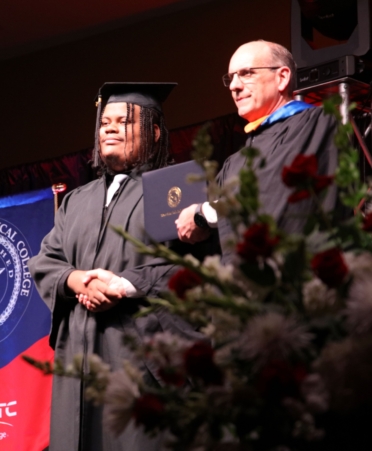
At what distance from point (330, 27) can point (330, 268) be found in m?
2.23

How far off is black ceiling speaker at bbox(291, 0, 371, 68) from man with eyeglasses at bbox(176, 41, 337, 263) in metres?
0.08

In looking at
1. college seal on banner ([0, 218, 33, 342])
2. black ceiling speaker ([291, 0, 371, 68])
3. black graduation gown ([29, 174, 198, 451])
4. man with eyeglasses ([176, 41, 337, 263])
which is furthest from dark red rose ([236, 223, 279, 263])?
college seal on banner ([0, 218, 33, 342])

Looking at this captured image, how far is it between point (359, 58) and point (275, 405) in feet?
6.77

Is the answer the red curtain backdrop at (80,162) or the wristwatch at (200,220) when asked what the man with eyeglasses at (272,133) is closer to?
the wristwatch at (200,220)

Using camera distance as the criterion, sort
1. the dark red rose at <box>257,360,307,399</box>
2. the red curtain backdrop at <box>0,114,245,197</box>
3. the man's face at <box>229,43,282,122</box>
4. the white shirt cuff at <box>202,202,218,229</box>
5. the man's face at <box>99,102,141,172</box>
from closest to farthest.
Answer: the dark red rose at <box>257,360,307,399</box> < the white shirt cuff at <box>202,202,218,229</box> < the man's face at <box>229,43,282,122</box> < the man's face at <box>99,102,141,172</box> < the red curtain backdrop at <box>0,114,245,197</box>

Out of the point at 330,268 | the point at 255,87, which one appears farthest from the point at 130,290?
the point at 330,268

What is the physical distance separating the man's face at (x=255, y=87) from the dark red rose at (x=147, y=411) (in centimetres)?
187

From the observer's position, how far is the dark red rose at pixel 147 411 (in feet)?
2.66

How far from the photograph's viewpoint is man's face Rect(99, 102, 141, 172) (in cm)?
285

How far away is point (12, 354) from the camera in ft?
12.9

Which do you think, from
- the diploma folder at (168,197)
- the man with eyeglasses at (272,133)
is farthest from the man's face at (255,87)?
the diploma folder at (168,197)

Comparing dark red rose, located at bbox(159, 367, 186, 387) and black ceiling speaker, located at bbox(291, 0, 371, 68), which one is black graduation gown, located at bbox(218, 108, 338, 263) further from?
dark red rose, located at bbox(159, 367, 186, 387)

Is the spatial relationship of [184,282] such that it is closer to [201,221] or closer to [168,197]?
[201,221]

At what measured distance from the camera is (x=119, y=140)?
2.85 meters
